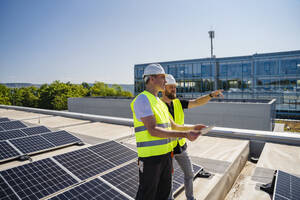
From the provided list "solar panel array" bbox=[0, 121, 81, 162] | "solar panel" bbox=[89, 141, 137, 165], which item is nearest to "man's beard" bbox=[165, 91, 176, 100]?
"solar panel" bbox=[89, 141, 137, 165]

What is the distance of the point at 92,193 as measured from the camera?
2.99 m

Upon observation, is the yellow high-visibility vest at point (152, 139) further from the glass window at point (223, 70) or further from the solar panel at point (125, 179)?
the glass window at point (223, 70)

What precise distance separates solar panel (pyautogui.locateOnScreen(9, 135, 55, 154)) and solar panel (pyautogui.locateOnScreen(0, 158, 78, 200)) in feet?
5.80

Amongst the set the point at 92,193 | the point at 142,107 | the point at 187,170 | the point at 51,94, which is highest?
the point at 142,107

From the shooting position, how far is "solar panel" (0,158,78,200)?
3064 millimetres

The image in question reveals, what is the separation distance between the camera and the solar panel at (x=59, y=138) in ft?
19.6

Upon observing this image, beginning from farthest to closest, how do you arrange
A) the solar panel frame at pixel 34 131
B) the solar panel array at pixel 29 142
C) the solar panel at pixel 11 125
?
the solar panel at pixel 11 125 → the solar panel frame at pixel 34 131 → the solar panel array at pixel 29 142

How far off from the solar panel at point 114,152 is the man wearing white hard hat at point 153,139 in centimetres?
187

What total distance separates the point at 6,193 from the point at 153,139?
232 centimetres

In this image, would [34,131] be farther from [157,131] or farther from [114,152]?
[157,131]

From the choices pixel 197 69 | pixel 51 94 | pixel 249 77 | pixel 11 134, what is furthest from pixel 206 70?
pixel 51 94

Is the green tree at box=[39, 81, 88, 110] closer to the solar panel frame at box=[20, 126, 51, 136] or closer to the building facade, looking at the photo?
the building facade

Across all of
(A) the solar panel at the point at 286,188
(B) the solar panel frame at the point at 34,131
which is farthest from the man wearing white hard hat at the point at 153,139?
(B) the solar panel frame at the point at 34,131

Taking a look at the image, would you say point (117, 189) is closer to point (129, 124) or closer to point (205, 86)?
point (129, 124)
